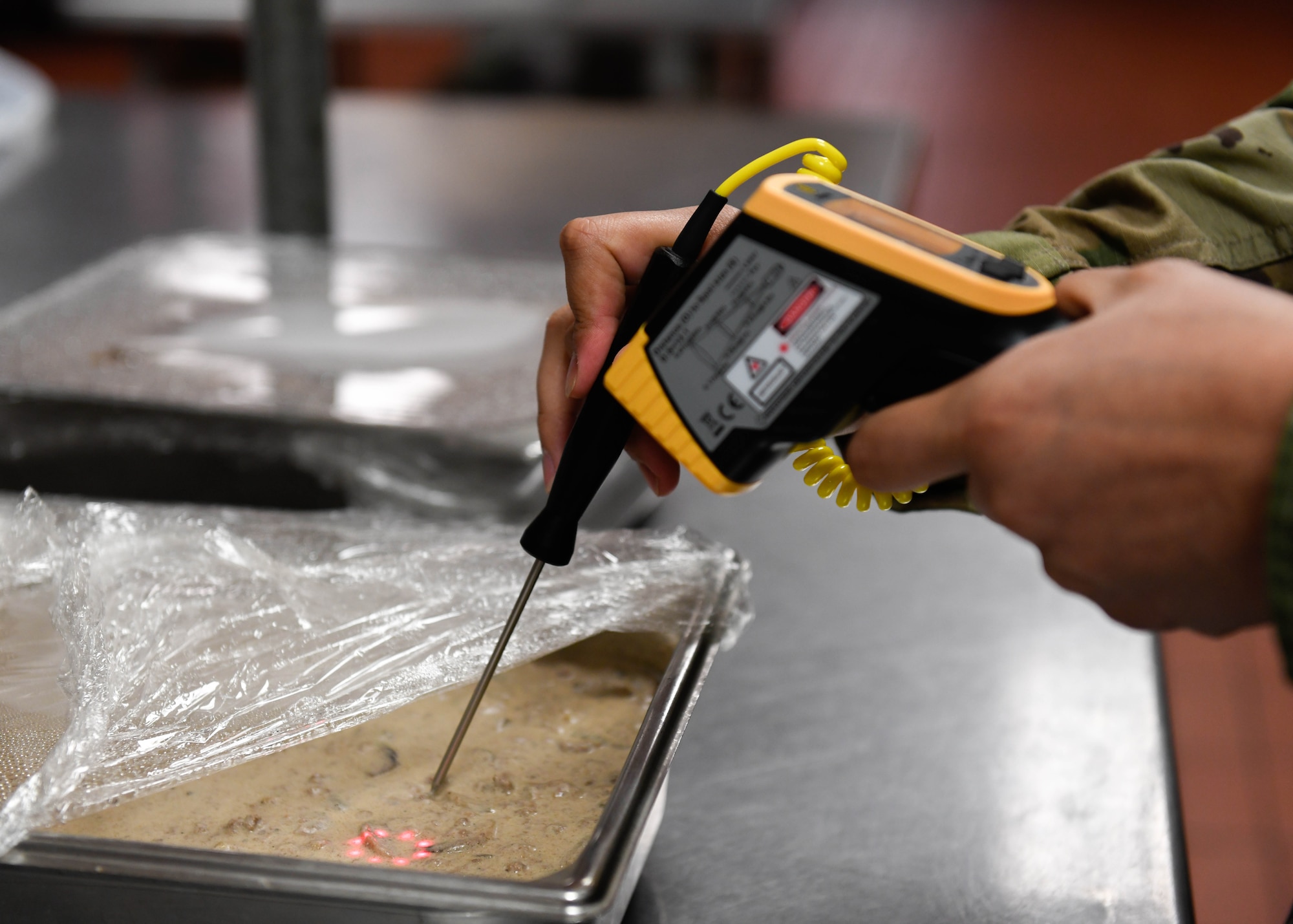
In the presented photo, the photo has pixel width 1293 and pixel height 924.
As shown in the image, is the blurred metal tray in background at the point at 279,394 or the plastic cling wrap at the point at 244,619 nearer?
the plastic cling wrap at the point at 244,619

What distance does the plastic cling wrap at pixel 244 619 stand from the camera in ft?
2.37

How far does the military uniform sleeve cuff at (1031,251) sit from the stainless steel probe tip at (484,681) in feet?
1.18

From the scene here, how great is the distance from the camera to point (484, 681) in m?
0.78

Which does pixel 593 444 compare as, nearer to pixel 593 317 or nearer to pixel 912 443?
pixel 593 317

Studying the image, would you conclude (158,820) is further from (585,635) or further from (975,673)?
(975,673)

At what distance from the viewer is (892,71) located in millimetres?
6430

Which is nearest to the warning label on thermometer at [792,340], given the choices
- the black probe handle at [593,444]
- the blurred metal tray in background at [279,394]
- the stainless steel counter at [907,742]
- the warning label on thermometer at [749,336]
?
the warning label on thermometer at [749,336]

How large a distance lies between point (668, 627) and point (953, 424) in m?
0.37

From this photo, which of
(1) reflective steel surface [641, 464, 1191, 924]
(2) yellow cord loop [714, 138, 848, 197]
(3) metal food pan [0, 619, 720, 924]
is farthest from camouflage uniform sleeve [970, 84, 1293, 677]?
(3) metal food pan [0, 619, 720, 924]

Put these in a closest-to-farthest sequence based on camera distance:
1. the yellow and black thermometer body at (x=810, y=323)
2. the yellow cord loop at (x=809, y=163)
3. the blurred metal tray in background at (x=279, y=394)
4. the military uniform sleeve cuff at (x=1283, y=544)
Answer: the military uniform sleeve cuff at (x=1283, y=544), the yellow and black thermometer body at (x=810, y=323), the yellow cord loop at (x=809, y=163), the blurred metal tray in background at (x=279, y=394)

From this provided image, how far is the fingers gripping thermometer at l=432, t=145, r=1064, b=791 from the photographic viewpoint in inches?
21.9

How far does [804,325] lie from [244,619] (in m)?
0.49

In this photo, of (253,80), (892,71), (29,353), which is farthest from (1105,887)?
(892,71)

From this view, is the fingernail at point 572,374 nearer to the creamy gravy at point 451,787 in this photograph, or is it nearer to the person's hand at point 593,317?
the person's hand at point 593,317
